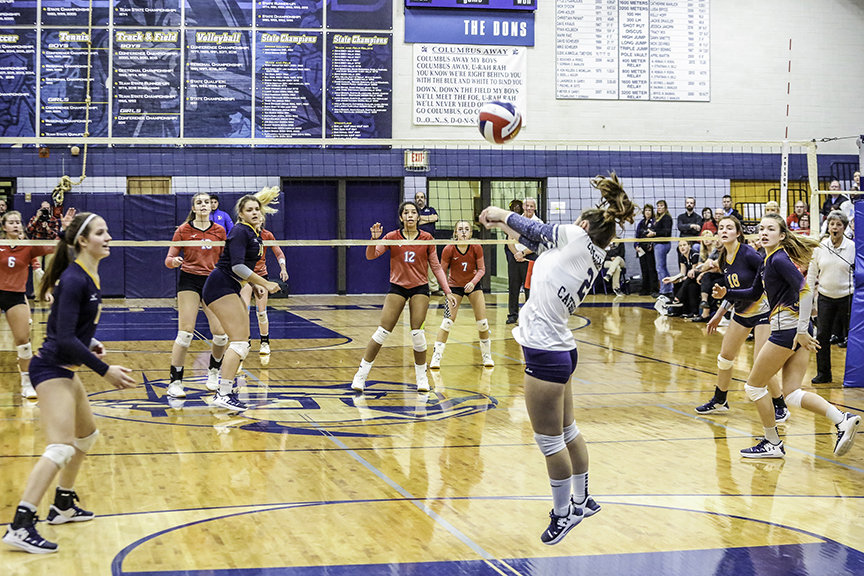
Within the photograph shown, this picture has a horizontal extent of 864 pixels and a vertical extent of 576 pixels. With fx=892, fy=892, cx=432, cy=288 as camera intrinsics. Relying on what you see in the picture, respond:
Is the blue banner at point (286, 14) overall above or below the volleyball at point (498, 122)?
above

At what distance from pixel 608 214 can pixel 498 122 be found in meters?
1.84

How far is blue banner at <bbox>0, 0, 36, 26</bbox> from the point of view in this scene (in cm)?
1720

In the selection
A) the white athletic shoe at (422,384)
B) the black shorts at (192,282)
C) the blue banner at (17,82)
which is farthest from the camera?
the blue banner at (17,82)

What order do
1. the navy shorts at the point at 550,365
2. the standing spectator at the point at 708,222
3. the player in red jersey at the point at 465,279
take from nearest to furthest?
the navy shorts at the point at 550,365 < the player in red jersey at the point at 465,279 < the standing spectator at the point at 708,222

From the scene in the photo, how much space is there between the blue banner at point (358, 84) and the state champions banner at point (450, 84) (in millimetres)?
674

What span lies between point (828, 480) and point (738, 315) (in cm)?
175

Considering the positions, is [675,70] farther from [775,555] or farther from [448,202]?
[775,555]

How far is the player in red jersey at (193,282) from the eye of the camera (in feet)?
25.1

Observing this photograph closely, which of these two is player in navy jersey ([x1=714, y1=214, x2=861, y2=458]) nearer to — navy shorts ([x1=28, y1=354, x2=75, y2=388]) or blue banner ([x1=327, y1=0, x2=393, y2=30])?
navy shorts ([x1=28, y1=354, x2=75, y2=388])

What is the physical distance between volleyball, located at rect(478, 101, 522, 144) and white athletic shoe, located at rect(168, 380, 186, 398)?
3.58 meters

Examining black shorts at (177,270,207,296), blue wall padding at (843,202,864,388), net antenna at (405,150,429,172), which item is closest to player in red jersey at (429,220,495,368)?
black shorts at (177,270,207,296)

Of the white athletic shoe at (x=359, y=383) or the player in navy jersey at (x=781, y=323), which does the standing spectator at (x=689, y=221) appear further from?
the player in navy jersey at (x=781, y=323)

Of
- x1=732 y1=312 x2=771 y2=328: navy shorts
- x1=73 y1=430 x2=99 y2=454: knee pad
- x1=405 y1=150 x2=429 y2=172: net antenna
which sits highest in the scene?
x1=405 y1=150 x2=429 y2=172: net antenna

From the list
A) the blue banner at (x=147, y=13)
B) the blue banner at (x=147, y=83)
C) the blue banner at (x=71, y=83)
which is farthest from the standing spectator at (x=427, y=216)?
the blue banner at (x=71, y=83)
